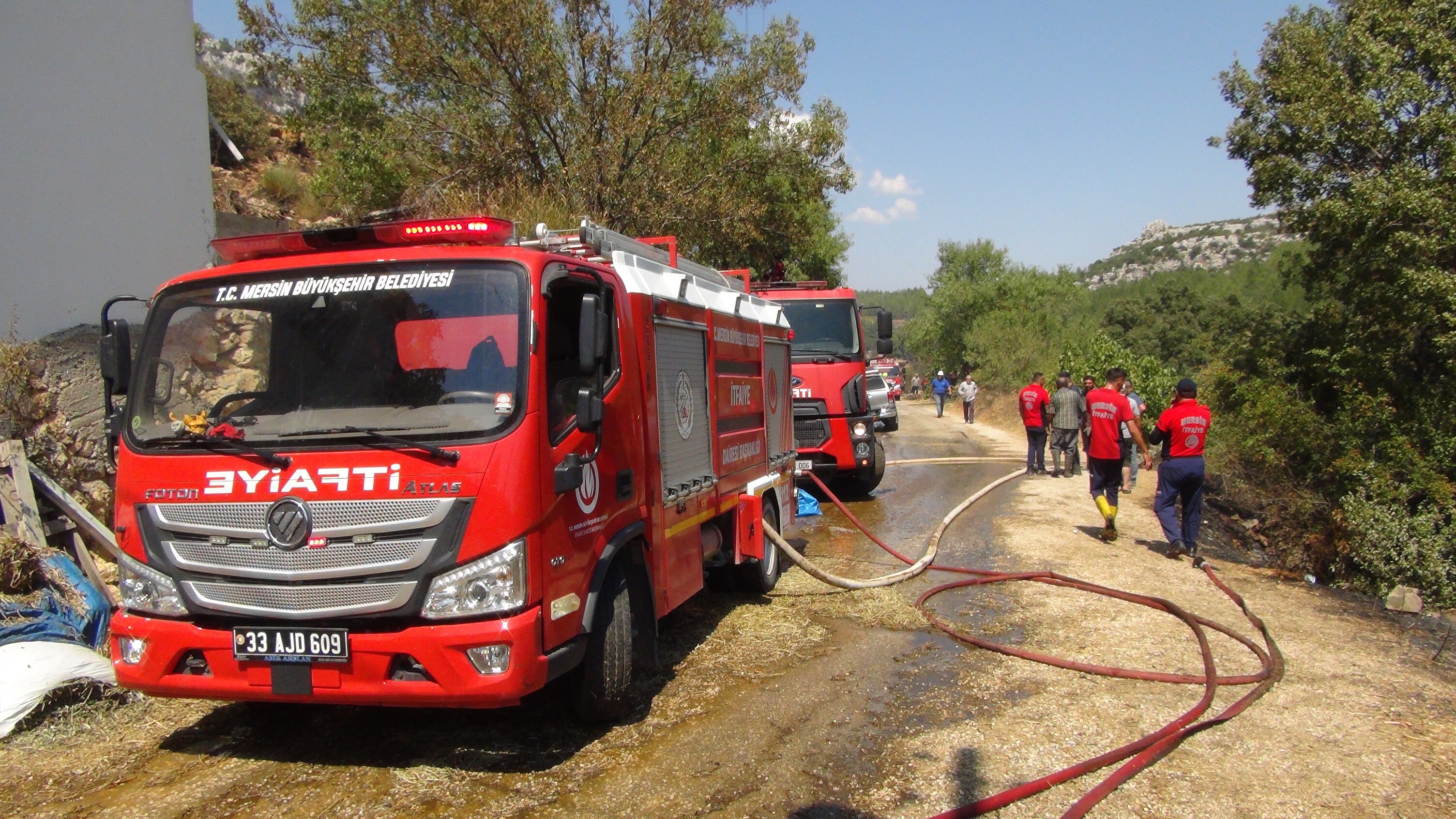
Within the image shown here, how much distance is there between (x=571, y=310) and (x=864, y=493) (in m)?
9.85

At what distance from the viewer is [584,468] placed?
445 cm

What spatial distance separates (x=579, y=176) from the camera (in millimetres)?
15055

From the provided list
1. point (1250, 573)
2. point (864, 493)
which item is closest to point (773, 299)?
point (864, 493)

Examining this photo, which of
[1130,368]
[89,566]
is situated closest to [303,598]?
[89,566]

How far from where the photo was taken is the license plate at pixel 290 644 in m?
3.88

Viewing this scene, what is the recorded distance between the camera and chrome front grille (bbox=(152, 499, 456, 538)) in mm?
3840

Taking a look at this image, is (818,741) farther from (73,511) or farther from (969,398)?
(969,398)

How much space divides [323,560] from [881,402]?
60.5ft

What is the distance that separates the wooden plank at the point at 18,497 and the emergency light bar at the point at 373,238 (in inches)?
115

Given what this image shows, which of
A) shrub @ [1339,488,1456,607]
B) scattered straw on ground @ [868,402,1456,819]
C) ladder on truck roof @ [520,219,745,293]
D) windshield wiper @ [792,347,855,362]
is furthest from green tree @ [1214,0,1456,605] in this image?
ladder on truck roof @ [520,219,745,293]

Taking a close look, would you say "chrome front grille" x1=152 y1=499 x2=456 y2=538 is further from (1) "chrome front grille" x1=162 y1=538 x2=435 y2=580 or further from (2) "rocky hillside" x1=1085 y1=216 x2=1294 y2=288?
(2) "rocky hillside" x1=1085 y1=216 x2=1294 y2=288

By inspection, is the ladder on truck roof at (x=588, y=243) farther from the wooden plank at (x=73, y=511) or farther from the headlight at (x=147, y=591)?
the wooden plank at (x=73, y=511)

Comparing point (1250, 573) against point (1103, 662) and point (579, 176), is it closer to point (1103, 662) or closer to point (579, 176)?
point (1103, 662)

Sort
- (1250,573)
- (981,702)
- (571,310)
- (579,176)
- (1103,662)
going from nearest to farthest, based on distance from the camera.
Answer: (571,310) → (981,702) → (1103,662) → (1250,573) → (579,176)
